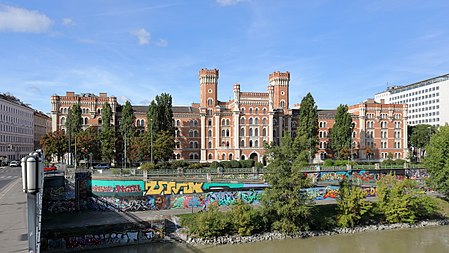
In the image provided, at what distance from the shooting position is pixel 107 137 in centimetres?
6800

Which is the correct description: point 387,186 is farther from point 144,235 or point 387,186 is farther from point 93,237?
point 93,237

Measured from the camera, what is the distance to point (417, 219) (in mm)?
42594

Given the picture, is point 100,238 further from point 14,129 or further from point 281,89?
point 14,129

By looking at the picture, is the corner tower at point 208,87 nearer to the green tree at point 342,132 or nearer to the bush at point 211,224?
the green tree at point 342,132

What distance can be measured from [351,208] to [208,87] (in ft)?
164

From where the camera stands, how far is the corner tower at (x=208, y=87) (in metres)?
82.4

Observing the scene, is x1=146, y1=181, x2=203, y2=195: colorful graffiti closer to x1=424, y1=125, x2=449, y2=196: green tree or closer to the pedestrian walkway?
the pedestrian walkway

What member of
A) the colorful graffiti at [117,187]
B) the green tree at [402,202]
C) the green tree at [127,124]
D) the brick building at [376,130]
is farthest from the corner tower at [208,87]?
the green tree at [402,202]

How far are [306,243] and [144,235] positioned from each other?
15922 millimetres

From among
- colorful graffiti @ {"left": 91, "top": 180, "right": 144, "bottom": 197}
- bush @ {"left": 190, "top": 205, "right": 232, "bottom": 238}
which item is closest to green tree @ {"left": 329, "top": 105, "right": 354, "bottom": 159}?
colorful graffiti @ {"left": 91, "top": 180, "right": 144, "bottom": 197}

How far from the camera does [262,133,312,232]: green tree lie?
119ft

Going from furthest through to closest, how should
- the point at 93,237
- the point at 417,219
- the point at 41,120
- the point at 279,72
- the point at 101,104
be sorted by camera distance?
the point at 41,120
the point at 279,72
the point at 101,104
the point at 417,219
the point at 93,237

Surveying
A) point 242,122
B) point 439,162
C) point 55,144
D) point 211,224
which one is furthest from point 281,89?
point 211,224

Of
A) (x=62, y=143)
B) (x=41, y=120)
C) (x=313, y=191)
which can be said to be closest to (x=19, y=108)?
(x=41, y=120)
